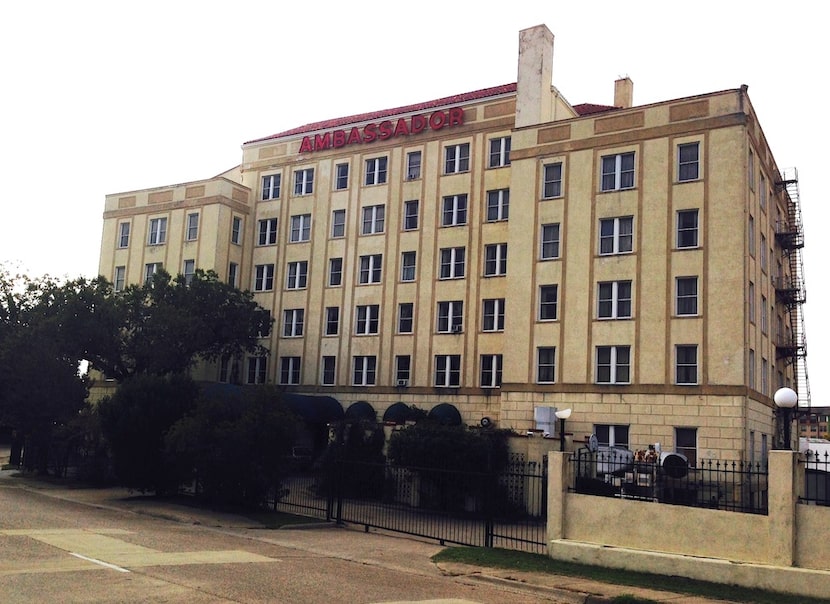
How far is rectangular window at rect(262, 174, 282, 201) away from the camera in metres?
54.7

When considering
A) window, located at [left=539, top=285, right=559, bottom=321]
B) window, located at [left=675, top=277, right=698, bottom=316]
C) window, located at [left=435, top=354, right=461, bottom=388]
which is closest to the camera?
window, located at [left=675, top=277, right=698, bottom=316]

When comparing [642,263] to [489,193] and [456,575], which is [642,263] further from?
[456,575]

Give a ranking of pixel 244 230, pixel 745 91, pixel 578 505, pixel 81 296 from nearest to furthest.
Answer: pixel 578 505 < pixel 745 91 < pixel 81 296 < pixel 244 230

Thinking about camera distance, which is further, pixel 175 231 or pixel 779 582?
pixel 175 231

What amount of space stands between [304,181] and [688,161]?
79.6 feet

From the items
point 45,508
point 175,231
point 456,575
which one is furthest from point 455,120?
point 456,575

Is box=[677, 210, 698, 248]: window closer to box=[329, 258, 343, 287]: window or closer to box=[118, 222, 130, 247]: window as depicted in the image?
box=[329, 258, 343, 287]: window

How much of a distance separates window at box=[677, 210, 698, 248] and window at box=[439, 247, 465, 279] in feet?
41.7

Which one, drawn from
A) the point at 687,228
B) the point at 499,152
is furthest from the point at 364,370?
the point at 687,228

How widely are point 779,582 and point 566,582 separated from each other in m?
4.05

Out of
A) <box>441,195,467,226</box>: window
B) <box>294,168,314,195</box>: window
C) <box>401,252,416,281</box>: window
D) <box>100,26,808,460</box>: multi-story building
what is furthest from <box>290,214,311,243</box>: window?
<box>441,195,467,226</box>: window

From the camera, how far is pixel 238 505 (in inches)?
1137

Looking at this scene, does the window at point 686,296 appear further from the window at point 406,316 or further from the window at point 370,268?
the window at point 370,268

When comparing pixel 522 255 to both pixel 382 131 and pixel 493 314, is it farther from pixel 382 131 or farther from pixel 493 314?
pixel 382 131
